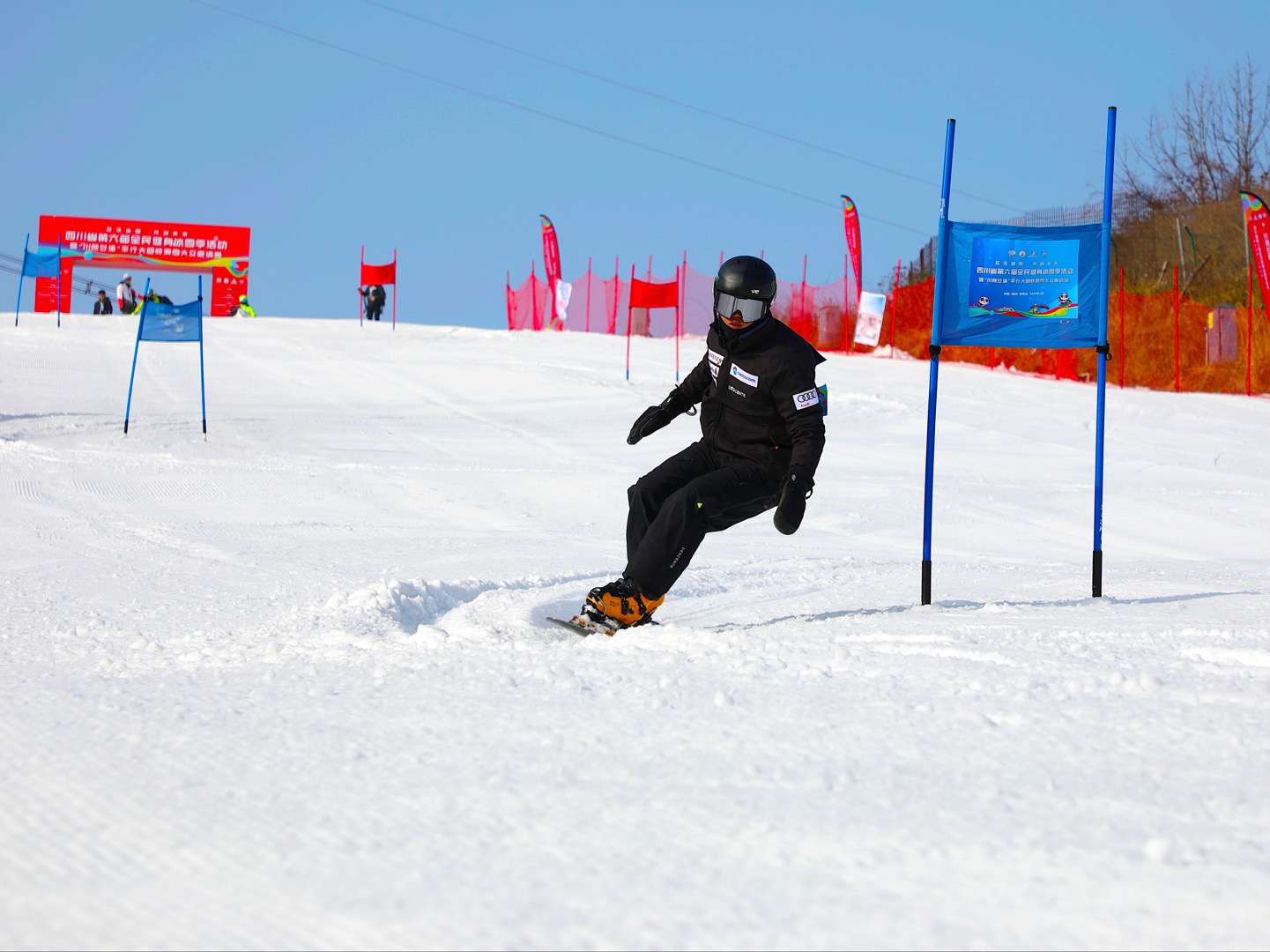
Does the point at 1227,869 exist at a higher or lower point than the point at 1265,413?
lower

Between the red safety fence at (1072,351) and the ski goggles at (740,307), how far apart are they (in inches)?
575

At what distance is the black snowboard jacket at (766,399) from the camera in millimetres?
4633

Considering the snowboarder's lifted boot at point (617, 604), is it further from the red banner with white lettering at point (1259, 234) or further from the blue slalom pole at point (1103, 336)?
the red banner with white lettering at point (1259, 234)

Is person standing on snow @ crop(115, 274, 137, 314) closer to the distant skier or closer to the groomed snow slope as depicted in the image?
the distant skier

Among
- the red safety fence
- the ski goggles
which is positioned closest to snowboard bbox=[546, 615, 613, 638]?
the ski goggles

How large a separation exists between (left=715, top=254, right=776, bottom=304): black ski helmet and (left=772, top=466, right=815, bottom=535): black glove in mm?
737

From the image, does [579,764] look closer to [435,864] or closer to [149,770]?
[435,864]

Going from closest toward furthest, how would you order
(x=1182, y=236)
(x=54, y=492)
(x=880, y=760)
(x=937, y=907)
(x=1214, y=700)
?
(x=937, y=907) < (x=880, y=760) < (x=1214, y=700) < (x=54, y=492) < (x=1182, y=236)

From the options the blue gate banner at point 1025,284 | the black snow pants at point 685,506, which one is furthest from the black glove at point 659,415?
the blue gate banner at point 1025,284

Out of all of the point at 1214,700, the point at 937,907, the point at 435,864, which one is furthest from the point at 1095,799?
the point at 435,864

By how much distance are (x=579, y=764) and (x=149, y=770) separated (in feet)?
3.20

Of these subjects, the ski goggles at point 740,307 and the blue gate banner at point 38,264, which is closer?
the ski goggles at point 740,307

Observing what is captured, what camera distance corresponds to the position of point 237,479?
1063cm

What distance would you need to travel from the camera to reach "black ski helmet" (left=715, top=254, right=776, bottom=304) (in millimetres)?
4695
